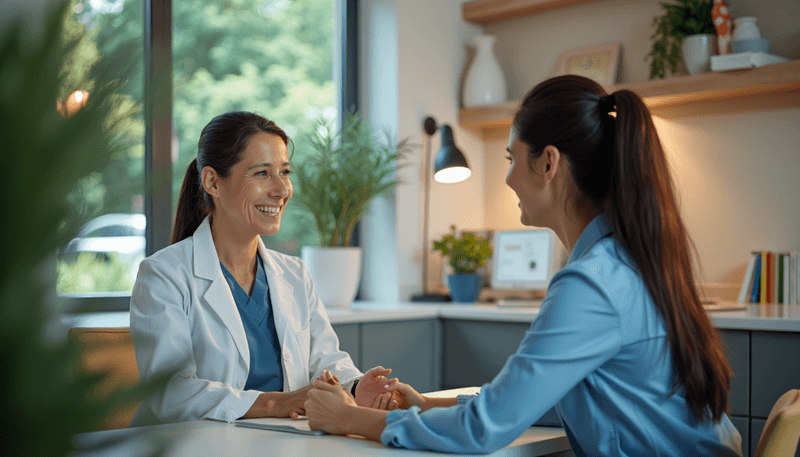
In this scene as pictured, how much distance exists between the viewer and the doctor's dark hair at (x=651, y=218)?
1.11m

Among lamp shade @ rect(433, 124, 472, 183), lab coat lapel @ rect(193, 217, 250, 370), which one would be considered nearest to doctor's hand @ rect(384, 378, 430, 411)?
lab coat lapel @ rect(193, 217, 250, 370)

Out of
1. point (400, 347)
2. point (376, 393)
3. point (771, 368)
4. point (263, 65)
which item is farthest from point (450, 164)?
point (376, 393)

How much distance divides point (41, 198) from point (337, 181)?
287 centimetres

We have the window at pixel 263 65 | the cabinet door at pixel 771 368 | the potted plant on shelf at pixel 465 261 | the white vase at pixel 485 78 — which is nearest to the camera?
the cabinet door at pixel 771 368

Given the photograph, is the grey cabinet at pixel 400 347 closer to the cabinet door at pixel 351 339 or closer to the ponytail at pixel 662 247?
the cabinet door at pixel 351 339

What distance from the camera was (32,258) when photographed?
0.23m

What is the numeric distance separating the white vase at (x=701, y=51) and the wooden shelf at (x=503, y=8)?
2.39 feet

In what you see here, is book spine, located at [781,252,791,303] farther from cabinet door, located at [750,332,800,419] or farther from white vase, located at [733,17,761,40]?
white vase, located at [733,17,761,40]

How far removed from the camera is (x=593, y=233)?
122 cm

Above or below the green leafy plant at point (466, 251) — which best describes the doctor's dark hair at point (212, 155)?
above

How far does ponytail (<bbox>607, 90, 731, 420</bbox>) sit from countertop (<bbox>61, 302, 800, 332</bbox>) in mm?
1020

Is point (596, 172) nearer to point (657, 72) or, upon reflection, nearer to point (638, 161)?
point (638, 161)

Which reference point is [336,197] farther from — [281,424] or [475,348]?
[281,424]

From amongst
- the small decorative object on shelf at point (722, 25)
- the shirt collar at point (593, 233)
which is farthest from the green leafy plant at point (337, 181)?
the shirt collar at point (593, 233)
